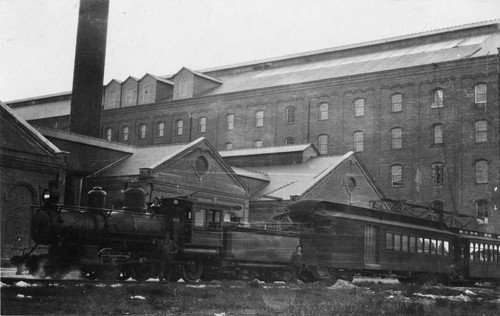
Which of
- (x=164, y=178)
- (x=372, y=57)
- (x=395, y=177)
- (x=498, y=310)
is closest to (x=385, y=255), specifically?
(x=498, y=310)

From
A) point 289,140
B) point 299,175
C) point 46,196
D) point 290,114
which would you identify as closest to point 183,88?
point 290,114

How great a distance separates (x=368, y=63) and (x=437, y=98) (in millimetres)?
7124

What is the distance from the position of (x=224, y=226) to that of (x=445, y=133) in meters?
26.0

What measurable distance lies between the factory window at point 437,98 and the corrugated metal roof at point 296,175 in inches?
345

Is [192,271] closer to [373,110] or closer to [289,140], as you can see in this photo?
[373,110]

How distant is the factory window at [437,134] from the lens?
39.5 meters

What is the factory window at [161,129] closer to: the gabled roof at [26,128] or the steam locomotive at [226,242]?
the gabled roof at [26,128]

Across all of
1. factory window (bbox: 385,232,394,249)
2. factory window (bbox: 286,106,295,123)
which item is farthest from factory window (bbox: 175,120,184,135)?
factory window (bbox: 385,232,394,249)

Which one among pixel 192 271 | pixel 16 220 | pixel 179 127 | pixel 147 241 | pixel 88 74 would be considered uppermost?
pixel 179 127

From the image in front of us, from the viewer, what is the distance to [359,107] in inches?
1689

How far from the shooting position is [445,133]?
39219mm

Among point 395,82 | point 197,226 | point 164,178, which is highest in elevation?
point 395,82

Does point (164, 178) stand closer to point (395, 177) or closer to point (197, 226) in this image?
point (197, 226)

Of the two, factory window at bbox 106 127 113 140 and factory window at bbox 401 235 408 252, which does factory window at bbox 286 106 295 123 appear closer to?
factory window at bbox 106 127 113 140
